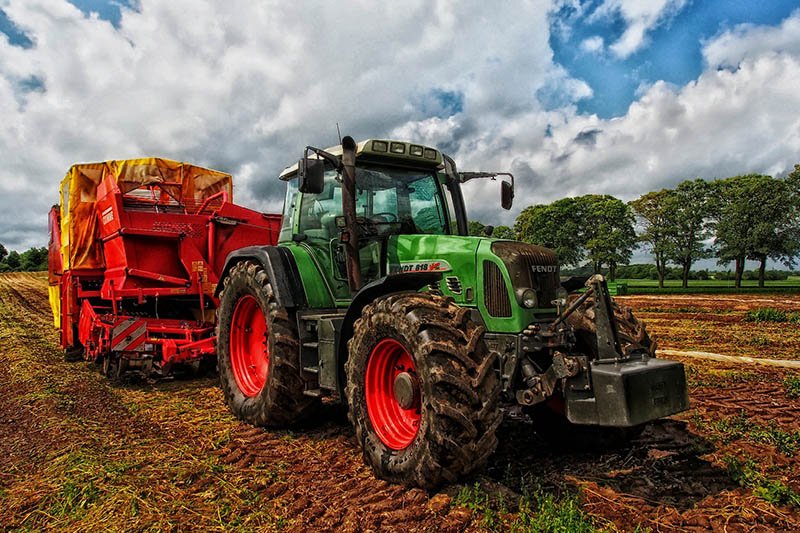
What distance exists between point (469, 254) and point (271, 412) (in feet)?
8.35

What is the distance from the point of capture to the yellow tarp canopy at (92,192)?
28.8ft

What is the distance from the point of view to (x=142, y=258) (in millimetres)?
8047

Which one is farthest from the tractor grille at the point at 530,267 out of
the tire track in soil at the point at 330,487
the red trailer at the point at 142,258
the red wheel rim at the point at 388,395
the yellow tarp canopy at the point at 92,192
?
the yellow tarp canopy at the point at 92,192

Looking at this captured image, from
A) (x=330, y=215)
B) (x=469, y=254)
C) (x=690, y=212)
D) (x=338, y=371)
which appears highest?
(x=690, y=212)

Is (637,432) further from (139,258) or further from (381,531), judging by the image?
(139,258)

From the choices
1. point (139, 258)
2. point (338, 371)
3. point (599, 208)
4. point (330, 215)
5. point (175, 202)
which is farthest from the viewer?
point (599, 208)

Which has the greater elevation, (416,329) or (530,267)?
(530,267)

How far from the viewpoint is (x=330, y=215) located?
5598 millimetres

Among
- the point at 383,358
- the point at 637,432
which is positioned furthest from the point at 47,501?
the point at 637,432

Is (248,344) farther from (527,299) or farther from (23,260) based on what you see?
(23,260)

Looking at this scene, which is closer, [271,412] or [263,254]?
[271,412]

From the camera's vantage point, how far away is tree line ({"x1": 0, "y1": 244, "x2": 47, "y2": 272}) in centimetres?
6644

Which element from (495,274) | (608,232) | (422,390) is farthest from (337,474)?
(608,232)

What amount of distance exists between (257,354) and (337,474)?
2.50 metres
